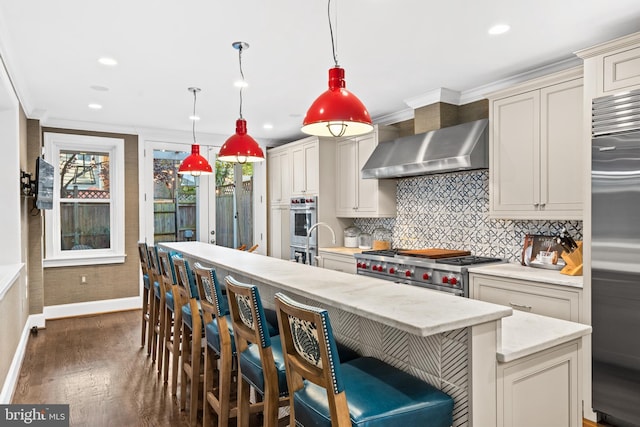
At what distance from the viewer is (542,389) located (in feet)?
5.42

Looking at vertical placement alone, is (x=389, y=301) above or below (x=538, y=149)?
below

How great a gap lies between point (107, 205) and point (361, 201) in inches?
138

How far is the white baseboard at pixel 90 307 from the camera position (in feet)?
17.9

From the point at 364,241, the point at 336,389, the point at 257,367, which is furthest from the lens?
the point at 364,241

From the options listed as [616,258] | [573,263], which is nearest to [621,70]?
[616,258]

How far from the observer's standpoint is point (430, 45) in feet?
9.97

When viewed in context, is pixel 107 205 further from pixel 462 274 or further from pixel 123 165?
pixel 462 274

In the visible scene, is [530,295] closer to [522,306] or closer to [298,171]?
[522,306]

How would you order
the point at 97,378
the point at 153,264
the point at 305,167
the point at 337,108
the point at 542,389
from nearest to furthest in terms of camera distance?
the point at 542,389 → the point at 337,108 → the point at 97,378 → the point at 153,264 → the point at 305,167

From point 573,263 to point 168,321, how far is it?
124 inches

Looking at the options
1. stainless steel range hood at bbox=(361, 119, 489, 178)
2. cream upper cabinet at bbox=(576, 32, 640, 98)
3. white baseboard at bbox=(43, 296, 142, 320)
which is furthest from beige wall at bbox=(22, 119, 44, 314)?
cream upper cabinet at bbox=(576, 32, 640, 98)

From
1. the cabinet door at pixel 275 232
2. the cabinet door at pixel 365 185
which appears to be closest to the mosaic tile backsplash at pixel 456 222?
the cabinet door at pixel 365 185

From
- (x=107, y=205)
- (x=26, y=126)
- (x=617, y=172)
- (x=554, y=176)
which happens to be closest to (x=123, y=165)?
(x=107, y=205)

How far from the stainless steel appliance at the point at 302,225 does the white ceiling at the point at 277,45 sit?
Result: 5.22ft
